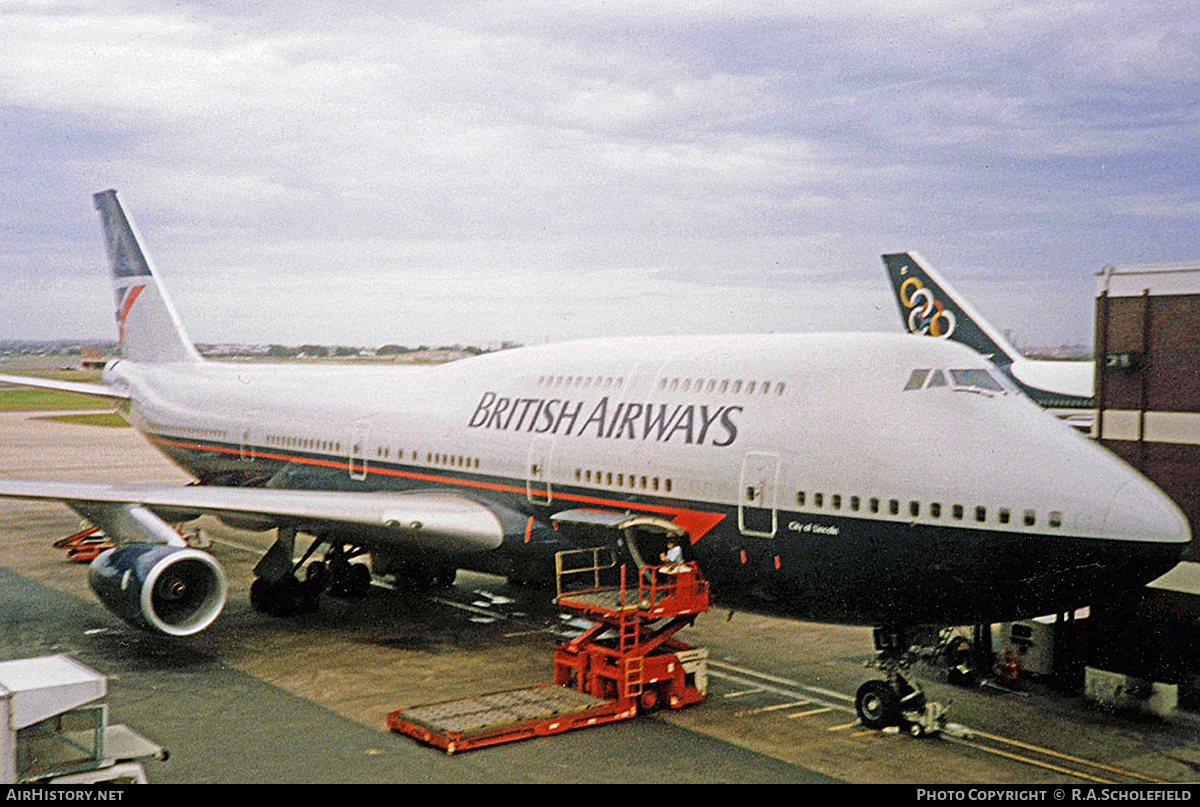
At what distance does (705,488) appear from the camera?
14.9m

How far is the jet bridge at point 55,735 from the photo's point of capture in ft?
34.2

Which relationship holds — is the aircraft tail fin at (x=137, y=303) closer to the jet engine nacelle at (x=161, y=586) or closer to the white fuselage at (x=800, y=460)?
the white fuselage at (x=800, y=460)

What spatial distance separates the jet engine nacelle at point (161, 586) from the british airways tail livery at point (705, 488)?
1.5 inches

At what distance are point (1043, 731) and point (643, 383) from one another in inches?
287

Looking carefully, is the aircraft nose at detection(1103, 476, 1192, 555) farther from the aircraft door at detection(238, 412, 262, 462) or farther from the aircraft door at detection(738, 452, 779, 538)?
the aircraft door at detection(238, 412, 262, 462)

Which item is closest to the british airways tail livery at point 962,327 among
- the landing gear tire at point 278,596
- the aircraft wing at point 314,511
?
the aircraft wing at point 314,511

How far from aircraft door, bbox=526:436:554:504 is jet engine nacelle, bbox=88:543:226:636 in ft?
16.6

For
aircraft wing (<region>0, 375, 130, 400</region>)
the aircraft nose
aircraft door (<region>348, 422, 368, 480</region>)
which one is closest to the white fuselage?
the aircraft nose

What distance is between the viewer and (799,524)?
14008mm

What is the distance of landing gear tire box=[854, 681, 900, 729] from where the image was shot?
46.3 feet

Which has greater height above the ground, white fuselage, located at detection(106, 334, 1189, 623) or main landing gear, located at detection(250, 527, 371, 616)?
white fuselage, located at detection(106, 334, 1189, 623)

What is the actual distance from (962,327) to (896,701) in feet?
64.2

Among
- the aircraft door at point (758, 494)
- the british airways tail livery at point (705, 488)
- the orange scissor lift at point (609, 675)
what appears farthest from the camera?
the aircraft door at point (758, 494)
